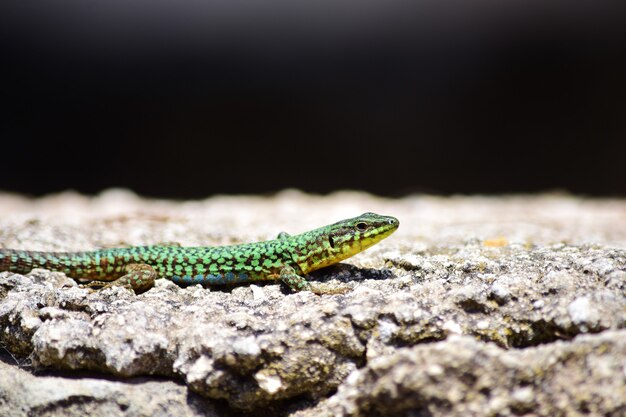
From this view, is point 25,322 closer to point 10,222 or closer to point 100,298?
point 100,298

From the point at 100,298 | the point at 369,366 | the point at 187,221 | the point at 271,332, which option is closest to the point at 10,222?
the point at 187,221

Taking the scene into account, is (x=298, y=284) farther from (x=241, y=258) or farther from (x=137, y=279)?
(x=137, y=279)

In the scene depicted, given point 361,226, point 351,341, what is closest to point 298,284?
point 361,226

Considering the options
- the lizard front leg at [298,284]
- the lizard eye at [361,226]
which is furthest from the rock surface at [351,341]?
the lizard eye at [361,226]

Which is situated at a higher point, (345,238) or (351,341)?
(345,238)

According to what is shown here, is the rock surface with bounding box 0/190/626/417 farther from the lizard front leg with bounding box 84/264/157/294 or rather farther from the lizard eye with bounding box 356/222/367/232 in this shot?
the lizard eye with bounding box 356/222/367/232

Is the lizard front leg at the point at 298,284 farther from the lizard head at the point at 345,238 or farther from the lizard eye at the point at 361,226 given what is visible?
the lizard eye at the point at 361,226

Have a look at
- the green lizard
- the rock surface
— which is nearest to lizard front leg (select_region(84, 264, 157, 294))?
the green lizard
